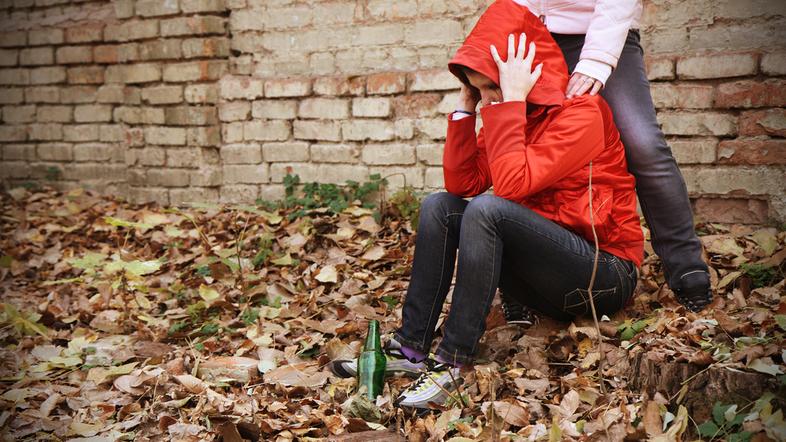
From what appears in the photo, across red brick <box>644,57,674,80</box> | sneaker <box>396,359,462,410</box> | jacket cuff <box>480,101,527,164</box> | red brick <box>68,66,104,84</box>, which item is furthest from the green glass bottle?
red brick <box>68,66,104,84</box>

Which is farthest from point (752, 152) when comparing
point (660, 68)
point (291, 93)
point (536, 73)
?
point (291, 93)

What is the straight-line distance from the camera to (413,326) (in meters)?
2.49

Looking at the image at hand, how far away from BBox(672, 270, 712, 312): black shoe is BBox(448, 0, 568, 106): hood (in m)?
0.86

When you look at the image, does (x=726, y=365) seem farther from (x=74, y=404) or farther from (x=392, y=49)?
(x=392, y=49)

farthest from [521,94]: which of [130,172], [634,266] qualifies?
[130,172]

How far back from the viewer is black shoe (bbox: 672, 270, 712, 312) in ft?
8.40

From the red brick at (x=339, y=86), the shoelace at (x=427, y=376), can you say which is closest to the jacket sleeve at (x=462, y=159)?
the shoelace at (x=427, y=376)

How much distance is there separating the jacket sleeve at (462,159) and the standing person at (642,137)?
471 mm

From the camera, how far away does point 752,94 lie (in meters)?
3.30

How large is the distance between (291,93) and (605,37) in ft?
7.97

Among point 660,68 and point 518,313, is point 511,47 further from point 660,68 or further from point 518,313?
point 660,68

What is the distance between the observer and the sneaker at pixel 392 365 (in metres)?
2.46

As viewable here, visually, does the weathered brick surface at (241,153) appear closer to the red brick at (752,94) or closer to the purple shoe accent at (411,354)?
the purple shoe accent at (411,354)

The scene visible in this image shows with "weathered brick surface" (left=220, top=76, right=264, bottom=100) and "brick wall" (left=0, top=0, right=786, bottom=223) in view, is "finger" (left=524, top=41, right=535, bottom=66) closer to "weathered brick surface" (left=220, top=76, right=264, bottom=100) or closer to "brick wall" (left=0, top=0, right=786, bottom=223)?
"brick wall" (left=0, top=0, right=786, bottom=223)
